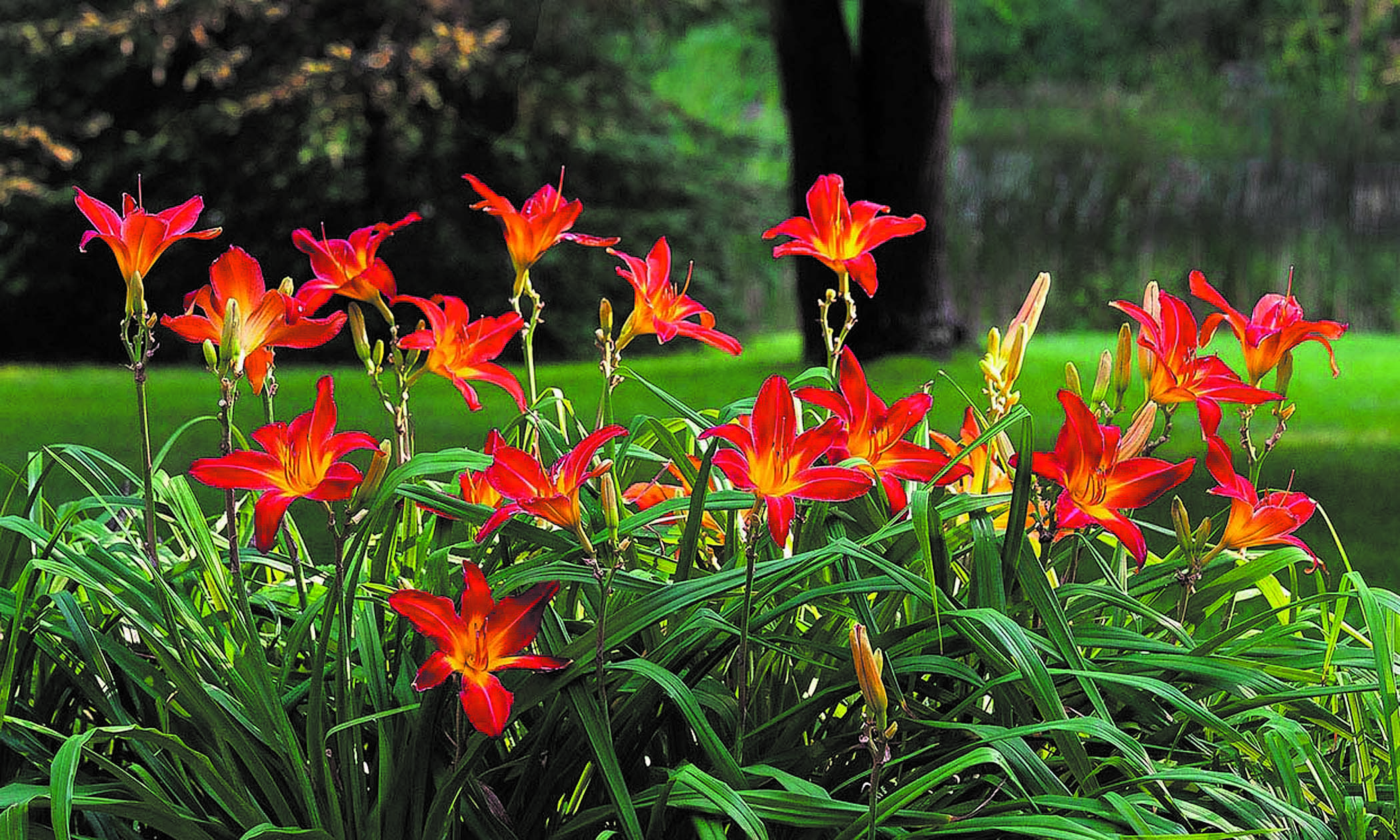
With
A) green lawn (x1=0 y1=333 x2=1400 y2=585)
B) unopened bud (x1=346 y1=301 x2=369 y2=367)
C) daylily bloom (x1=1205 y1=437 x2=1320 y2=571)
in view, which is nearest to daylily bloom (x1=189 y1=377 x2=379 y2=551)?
unopened bud (x1=346 y1=301 x2=369 y2=367)

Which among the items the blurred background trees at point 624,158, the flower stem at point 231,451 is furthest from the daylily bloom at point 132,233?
the blurred background trees at point 624,158

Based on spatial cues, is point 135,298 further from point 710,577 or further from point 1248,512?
point 1248,512

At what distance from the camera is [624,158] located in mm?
8344

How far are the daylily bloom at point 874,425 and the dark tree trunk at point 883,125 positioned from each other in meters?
4.39

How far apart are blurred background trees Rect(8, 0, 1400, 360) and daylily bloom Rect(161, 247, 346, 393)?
4319 mm

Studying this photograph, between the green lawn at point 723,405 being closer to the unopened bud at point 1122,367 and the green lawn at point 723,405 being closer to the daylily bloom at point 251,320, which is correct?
the unopened bud at point 1122,367

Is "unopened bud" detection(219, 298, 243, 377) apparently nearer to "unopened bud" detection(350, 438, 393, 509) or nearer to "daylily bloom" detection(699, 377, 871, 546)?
"unopened bud" detection(350, 438, 393, 509)

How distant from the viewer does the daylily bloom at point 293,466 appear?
95 centimetres

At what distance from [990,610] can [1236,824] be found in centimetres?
28

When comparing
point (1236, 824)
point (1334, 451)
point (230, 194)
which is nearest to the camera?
point (1236, 824)

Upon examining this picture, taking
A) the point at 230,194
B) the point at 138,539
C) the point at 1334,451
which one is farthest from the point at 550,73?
the point at 138,539

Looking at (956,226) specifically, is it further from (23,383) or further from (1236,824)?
(1236,824)

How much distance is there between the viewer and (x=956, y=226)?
10.9 m

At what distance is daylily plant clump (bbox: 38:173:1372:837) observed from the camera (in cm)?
95
